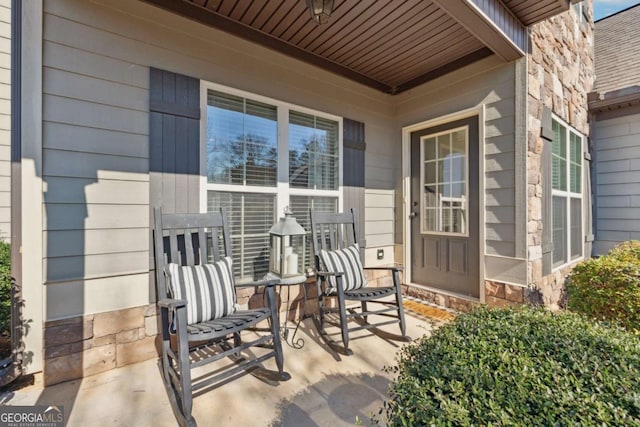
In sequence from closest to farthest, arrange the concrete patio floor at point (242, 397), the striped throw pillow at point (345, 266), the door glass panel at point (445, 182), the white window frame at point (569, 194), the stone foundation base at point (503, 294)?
the concrete patio floor at point (242, 397) → the striped throw pillow at point (345, 266) → the stone foundation base at point (503, 294) → the door glass panel at point (445, 182) → the white window frame at point (569, 194)

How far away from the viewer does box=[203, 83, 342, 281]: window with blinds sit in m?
2.72

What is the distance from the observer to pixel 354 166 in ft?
12.1

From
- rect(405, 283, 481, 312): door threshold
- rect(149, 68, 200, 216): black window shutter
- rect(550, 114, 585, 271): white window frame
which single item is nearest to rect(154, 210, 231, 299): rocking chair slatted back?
rect(149, 68, 200, 216): black window shutter

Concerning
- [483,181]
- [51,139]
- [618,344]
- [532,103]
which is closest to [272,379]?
[618,344]

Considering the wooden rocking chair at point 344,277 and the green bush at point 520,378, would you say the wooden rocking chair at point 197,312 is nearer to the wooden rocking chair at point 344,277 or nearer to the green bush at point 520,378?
the wooden rocking chair at point 344,277

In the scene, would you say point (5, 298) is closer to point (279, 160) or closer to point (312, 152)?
point (279, 160)

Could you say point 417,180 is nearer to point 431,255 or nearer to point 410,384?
point 431,255

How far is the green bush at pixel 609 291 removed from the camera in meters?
2.29

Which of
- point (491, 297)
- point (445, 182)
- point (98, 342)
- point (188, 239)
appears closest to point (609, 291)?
point (491, 297)

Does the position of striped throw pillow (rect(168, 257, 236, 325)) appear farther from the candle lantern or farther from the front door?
the front door

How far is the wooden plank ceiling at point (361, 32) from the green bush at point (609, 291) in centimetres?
230

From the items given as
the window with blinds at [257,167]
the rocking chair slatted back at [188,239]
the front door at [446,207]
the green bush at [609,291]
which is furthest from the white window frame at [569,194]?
the rocking chair slatted back at [188,239]

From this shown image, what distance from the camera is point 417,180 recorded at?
3.96 m

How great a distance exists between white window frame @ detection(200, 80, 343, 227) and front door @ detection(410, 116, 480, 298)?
113 cm
